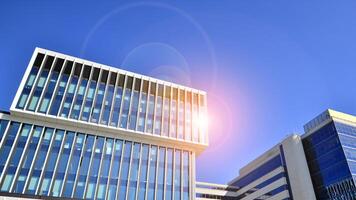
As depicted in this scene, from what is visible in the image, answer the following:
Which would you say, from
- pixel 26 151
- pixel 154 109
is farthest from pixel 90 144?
pixel 154 109

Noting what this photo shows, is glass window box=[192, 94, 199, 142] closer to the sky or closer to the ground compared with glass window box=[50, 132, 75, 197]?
closer to the sky

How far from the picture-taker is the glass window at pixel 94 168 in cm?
4078

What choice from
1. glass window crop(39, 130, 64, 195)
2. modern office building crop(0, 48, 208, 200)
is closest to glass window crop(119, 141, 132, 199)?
modern office building crop(0, 48, 208, 200)

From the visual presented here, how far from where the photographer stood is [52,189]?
38875 millimetres

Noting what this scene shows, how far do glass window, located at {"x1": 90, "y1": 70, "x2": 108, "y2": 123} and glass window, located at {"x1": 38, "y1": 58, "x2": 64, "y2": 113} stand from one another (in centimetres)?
701

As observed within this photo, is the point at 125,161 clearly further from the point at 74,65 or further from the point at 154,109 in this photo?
the point at 74,65

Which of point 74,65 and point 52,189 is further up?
point 74,65

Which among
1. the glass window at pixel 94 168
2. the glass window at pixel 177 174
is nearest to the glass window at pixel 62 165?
the glass window at pixel 94 168

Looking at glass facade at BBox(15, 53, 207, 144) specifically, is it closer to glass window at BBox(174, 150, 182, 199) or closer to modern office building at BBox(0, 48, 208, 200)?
modern office building at BBox(0, 48, 208, 200)

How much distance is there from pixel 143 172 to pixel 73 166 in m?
10.8

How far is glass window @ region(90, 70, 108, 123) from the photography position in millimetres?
46188

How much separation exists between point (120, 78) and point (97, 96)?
5.97 meters

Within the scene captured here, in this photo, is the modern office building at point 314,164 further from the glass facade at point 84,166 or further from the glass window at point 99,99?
the glass window at point 99,99

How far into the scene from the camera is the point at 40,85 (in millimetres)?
45625
